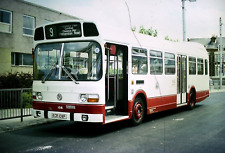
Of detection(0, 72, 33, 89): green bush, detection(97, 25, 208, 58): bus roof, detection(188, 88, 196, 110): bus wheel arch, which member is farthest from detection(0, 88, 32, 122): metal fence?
detection(188, 88, 196, 110): bus wheel arch

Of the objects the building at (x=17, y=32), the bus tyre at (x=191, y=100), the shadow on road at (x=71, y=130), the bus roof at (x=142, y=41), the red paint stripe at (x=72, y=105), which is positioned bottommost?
the shadow on road at (x=71, y=130)

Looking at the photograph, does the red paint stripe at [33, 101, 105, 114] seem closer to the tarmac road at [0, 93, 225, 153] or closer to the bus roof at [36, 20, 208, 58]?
the tarmac road at [0, 93, 225, 153]

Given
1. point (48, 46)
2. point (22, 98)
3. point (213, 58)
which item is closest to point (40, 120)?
point (22, 98)

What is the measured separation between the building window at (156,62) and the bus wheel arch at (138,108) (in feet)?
3.96

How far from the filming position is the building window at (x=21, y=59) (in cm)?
2325

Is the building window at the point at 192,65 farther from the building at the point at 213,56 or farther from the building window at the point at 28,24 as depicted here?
the building at the point at 213,56

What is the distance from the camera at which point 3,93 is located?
952 centimetres

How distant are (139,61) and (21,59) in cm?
1705

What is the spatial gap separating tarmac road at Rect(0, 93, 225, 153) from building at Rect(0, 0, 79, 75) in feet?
47.1

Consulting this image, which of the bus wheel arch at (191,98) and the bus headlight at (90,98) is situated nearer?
the bus headlight at (90,98)

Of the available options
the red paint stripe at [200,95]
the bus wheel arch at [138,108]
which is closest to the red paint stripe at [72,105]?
the bus wheel arch at [138,108]

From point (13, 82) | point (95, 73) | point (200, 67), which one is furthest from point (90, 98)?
point (13, 82)

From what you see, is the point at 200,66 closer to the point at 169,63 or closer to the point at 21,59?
the point at 169,63

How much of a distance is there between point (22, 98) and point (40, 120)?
104 centimetres
